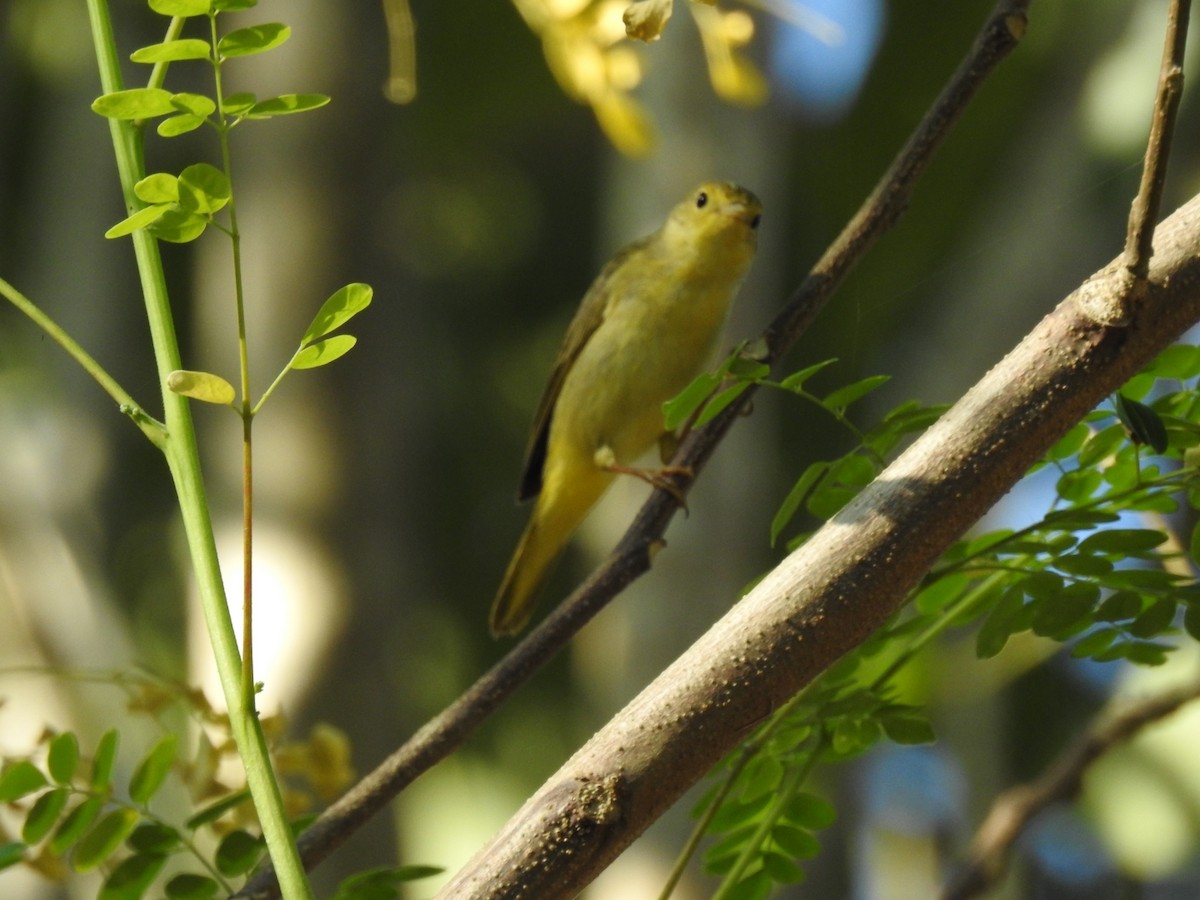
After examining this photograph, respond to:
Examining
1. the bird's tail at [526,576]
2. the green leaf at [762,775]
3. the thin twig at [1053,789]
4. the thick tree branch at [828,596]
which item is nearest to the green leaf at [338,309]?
the thick tree branch at [828,596]

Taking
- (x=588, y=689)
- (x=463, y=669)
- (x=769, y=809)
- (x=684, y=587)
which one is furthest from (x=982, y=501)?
(x=463, y=669)

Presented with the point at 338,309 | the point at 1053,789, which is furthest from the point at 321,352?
the point at 1053,789

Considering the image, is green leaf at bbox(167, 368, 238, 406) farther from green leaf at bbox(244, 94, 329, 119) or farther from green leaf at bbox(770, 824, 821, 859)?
green leaf at bbox(770, 824, 821, 859)

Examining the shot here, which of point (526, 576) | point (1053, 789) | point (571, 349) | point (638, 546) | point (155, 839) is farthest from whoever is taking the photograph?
point (571, 349)

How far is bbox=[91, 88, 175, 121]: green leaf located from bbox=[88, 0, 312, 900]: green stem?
0.12 ft

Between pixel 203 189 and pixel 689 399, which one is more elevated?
pixel 203 189

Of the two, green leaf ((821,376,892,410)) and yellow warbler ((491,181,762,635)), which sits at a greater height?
yellow warbler ((491,181,762,635))

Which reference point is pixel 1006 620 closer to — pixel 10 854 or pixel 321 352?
pixel 321 352

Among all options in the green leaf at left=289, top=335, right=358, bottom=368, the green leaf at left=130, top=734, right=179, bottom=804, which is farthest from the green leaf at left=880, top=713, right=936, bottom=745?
the green leaf at left=130, top=734, right=179, bottom=804

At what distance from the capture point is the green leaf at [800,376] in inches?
45.1

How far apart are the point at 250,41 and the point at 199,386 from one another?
335mm

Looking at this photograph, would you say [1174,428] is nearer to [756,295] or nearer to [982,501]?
[982,501]

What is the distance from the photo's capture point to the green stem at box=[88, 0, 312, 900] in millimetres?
827

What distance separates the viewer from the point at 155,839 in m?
1.21
